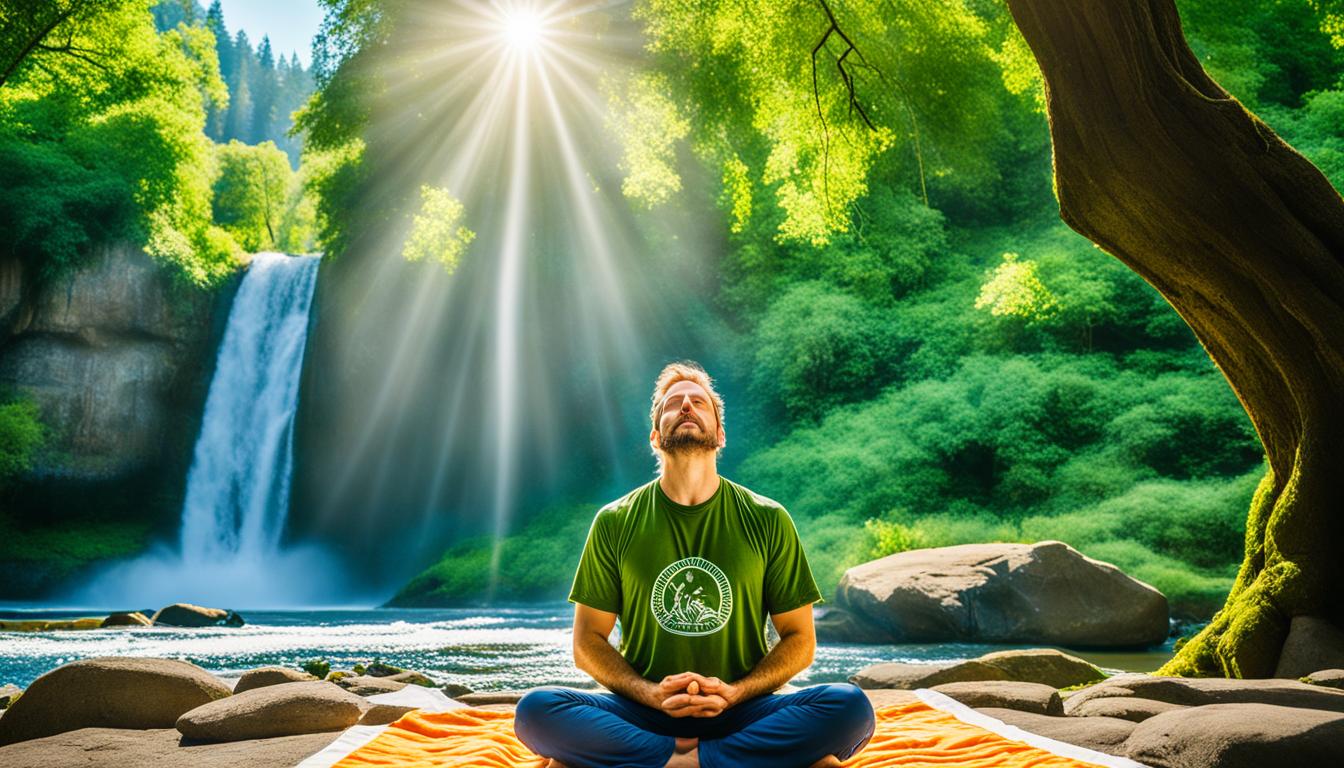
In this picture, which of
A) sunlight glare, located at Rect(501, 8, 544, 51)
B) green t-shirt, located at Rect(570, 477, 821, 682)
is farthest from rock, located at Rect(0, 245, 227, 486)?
green t-shirt, located at Rect(570, 477, 821, 682)

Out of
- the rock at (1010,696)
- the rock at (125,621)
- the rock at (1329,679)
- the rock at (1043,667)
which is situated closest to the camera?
the rock at (1329,679)

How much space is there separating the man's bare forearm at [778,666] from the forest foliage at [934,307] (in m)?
6.90

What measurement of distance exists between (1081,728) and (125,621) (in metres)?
14.0

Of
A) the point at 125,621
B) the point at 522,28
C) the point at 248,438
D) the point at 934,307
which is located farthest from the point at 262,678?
the point at 248,438

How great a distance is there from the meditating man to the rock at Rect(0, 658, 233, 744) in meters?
2.31

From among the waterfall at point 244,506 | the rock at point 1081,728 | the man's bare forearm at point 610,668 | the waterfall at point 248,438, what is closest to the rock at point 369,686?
the man's bare forearm at point 610,668

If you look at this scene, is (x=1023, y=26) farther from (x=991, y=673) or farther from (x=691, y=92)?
(x=691, y=92)

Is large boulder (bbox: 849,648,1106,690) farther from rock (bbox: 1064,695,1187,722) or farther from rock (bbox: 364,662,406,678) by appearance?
rock (bbox: 364,662,406,678)

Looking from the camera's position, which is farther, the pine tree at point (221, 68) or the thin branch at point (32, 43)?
the pine tree at point (221, 68)

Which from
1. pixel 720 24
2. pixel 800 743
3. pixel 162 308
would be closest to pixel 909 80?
pixel 720 24

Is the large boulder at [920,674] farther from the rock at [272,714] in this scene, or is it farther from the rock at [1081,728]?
the rock at [272,714]

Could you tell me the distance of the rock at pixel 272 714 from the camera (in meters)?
3.97

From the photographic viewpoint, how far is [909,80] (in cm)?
1013

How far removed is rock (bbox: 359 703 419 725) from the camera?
4.20 meters
